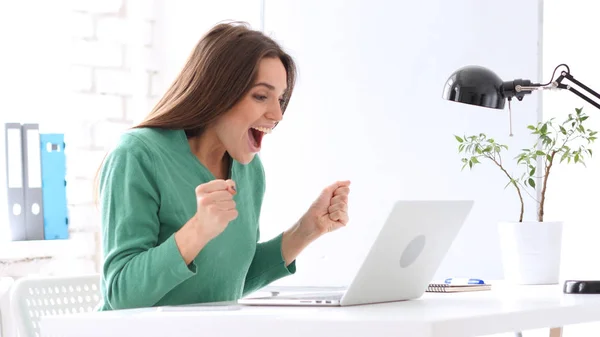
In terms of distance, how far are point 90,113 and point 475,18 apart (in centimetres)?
138

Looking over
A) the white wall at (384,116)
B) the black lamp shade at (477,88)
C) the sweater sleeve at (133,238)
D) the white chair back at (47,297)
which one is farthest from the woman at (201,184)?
the white wall at (384,116)

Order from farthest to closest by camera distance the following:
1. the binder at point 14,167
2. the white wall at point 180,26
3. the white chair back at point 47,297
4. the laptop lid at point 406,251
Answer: the white wall at point 180,26
the binder at point 14,167
the white chair back at point 47,297
the laptop lid at point 406,251

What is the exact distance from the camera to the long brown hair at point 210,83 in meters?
1.70

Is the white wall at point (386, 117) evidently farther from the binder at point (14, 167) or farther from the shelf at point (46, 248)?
the binder at point (14, 167)

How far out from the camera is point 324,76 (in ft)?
9.84

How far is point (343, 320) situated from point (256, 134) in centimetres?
75

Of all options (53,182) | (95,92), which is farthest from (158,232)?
(95,92)

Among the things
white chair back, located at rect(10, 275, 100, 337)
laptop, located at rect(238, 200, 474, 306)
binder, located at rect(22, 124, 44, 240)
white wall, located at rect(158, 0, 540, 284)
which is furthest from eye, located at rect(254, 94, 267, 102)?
binder, located at rect(22, 124, 44, 240)

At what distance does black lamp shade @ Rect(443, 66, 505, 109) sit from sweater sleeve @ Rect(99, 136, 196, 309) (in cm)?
66

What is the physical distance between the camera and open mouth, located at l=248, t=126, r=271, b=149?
1737 millimetres

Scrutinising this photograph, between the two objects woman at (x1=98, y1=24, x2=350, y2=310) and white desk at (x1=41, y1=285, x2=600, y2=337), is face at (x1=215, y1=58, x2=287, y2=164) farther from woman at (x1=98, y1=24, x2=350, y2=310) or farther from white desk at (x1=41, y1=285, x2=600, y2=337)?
white desk at (x1=41, y1=285, x2=600, y2=337)

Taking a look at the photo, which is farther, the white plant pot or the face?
the white plant pot

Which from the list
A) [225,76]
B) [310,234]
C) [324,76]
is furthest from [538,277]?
[324,76]

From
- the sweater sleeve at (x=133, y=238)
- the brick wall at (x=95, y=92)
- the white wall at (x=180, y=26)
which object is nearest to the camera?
the sweater sleeve at (x=133, y=238)
